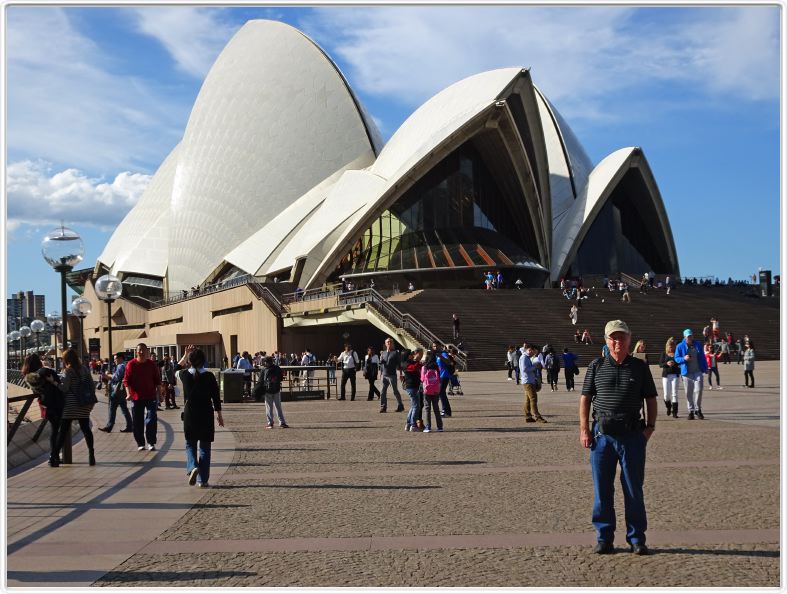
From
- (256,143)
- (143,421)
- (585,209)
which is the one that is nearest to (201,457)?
(143,421)

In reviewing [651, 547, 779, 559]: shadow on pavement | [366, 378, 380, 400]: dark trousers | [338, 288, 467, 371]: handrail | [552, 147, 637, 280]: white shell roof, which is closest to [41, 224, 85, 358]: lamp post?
[651, 547, 779, 559]: shadow on pavement

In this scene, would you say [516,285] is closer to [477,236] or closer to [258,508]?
[477,236]

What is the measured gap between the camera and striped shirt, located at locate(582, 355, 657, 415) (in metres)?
4.75

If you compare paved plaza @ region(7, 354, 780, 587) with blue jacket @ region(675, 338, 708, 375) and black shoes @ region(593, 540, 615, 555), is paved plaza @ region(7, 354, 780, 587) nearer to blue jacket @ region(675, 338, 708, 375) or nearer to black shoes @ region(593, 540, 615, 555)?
black shoes @ region(593, 540, 615, 555)

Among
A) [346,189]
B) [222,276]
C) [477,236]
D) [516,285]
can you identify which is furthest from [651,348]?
[222,276]

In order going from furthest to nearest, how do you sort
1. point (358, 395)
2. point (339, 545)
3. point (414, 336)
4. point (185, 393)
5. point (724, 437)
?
point (414, 336), point (358, 395), point (724, 437), point (185, 393), point (339, 545)

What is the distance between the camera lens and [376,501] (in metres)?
Answer: 6.24

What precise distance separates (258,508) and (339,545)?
4.59ft

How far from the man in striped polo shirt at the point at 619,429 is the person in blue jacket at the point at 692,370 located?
736 centimetres

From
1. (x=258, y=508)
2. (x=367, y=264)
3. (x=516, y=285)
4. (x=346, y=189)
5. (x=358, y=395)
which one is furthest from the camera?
(x=346, y=189)

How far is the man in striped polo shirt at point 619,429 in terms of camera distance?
4.70 metres

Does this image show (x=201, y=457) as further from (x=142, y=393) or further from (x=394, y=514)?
(x=142, y=393)

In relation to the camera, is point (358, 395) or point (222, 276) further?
point (222, 276)

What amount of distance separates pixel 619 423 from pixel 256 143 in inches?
2044
